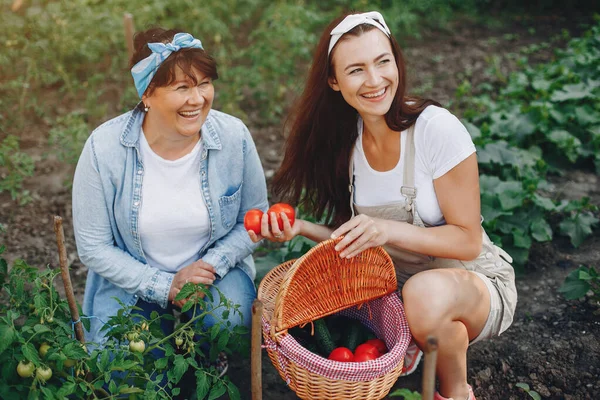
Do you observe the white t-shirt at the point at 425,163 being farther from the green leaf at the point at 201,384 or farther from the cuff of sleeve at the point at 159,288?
the green leaf at the point at 201,384

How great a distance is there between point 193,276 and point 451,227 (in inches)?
38.5

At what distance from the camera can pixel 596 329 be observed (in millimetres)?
2738

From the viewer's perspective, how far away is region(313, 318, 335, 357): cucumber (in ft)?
7.90

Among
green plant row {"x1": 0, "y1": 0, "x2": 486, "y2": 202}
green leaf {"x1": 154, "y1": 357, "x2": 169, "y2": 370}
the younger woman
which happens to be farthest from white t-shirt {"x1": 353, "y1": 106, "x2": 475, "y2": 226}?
green plant row {"x1": 0, "y1": 0, "x2": 486, "y2": 202}

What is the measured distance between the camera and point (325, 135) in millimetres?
2562

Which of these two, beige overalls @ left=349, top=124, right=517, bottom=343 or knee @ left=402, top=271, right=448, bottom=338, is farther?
beige overalls @ left=349, top=124, right=517, bottom=343

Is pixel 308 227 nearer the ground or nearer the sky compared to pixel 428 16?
nearer the ground

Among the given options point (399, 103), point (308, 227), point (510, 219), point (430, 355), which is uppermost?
point (399, 103)

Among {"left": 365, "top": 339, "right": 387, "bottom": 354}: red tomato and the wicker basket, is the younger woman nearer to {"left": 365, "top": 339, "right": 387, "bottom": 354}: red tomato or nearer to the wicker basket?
the wicker basket

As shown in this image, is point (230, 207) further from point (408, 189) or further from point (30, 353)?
point (30, 353)

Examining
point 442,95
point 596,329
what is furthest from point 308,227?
point 442,95

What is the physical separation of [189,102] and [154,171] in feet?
1.09

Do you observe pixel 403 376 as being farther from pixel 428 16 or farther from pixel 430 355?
pixel 428 16

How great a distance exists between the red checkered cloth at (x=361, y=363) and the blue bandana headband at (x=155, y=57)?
95 cm
